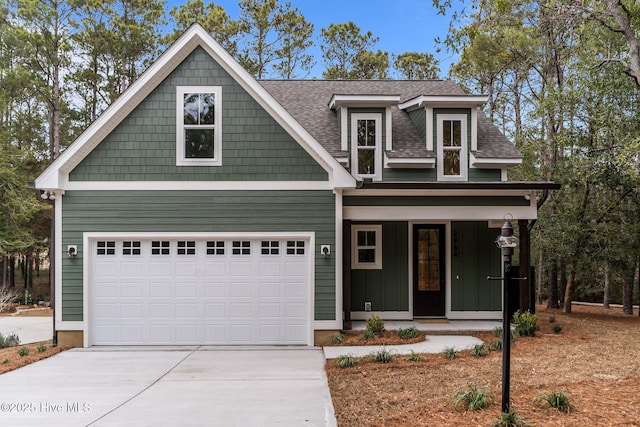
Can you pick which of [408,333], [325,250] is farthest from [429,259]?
[325,250]

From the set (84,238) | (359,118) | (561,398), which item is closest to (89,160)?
(84,238)

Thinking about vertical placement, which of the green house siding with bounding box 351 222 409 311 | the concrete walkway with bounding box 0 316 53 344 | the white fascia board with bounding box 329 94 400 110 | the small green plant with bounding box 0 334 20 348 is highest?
the white fascia board with bounding box 329 94 400 110

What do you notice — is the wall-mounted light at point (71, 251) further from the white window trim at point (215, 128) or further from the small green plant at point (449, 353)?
the small green plant at point (449, 353)

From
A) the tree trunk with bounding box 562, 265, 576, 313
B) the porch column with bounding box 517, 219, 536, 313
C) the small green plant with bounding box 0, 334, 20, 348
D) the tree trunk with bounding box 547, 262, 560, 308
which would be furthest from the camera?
the tree trunk with bounding box 547, 262, 560, 308

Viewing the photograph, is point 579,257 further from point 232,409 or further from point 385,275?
point 232,409

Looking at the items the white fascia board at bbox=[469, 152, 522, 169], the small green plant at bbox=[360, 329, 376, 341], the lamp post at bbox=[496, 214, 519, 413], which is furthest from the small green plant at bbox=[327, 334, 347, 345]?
the white fascia board at bbox=[469, 152, 522, 169]

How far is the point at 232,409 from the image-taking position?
6.28 meters

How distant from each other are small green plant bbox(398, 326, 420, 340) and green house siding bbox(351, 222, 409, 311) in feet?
6.03

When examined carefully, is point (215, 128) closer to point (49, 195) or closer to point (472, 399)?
point (49, 195)

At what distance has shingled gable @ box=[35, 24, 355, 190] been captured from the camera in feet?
33.0

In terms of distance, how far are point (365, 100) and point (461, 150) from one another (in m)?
2.68

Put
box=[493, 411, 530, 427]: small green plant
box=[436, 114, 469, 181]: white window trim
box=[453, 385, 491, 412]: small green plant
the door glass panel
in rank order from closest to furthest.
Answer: box=[493, 411, 530, 427]: small green plant
box=[453, 385, 491, 412]: small green plant
the door glass panel
box=[436, 114, 469, 181]: white window trim

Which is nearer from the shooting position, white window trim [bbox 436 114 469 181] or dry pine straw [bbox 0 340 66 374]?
dry pine straw [bbox 0 340 66 374]

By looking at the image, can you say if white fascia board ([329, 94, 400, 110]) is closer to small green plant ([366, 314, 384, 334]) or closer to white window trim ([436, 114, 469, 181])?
white window trim ([436, 114, 469, 181])
